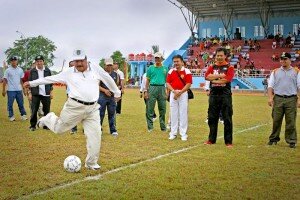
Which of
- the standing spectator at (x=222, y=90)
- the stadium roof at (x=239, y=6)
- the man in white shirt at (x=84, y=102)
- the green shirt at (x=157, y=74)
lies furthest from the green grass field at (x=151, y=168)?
the stadium roof at (x=239, y=6)

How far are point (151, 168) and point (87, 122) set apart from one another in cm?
133

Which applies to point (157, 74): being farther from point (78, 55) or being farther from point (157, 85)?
point (78, 55)

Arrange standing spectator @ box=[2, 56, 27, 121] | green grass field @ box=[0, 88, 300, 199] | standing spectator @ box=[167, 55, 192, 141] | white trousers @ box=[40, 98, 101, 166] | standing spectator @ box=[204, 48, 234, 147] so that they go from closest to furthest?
green grass field @ box=[0, 88, 300, 199], white trousers @ box=[40, 98, 101, 166], standing spectator @ box=[204, 48, 234, 147], standing spectator @ box=[167, 55, 192, 141], standing spectator @ box=[2, 56, 27, 121]

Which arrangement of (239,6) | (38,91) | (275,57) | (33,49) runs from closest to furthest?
(38,91), (275,57), (239,6), (33,49)

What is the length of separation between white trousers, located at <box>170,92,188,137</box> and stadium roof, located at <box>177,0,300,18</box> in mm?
43873

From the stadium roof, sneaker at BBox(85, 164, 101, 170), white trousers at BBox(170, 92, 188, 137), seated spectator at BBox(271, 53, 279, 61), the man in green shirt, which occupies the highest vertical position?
the stadium roof

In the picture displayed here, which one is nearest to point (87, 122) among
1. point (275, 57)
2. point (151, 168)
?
point (151, 168)

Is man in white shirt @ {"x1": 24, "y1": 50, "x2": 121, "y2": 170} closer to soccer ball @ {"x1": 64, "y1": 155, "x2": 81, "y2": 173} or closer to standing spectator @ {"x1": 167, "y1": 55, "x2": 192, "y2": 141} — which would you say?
soccer ball @ {"x1": 64, "y1": 155, "x2": 81, "y2": 173}

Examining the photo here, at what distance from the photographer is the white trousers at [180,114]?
11.0 metres

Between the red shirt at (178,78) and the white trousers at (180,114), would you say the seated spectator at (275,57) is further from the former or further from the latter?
the white trousers at (180,114)

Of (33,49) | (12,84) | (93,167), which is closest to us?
(93,167)

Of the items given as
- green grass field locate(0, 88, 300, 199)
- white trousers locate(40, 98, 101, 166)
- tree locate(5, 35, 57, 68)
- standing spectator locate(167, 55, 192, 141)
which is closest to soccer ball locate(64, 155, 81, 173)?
green grass field locate(0, 88, 300, 199)

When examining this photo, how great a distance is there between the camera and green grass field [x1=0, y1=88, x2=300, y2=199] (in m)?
5.99

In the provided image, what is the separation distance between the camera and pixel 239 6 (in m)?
55.4
